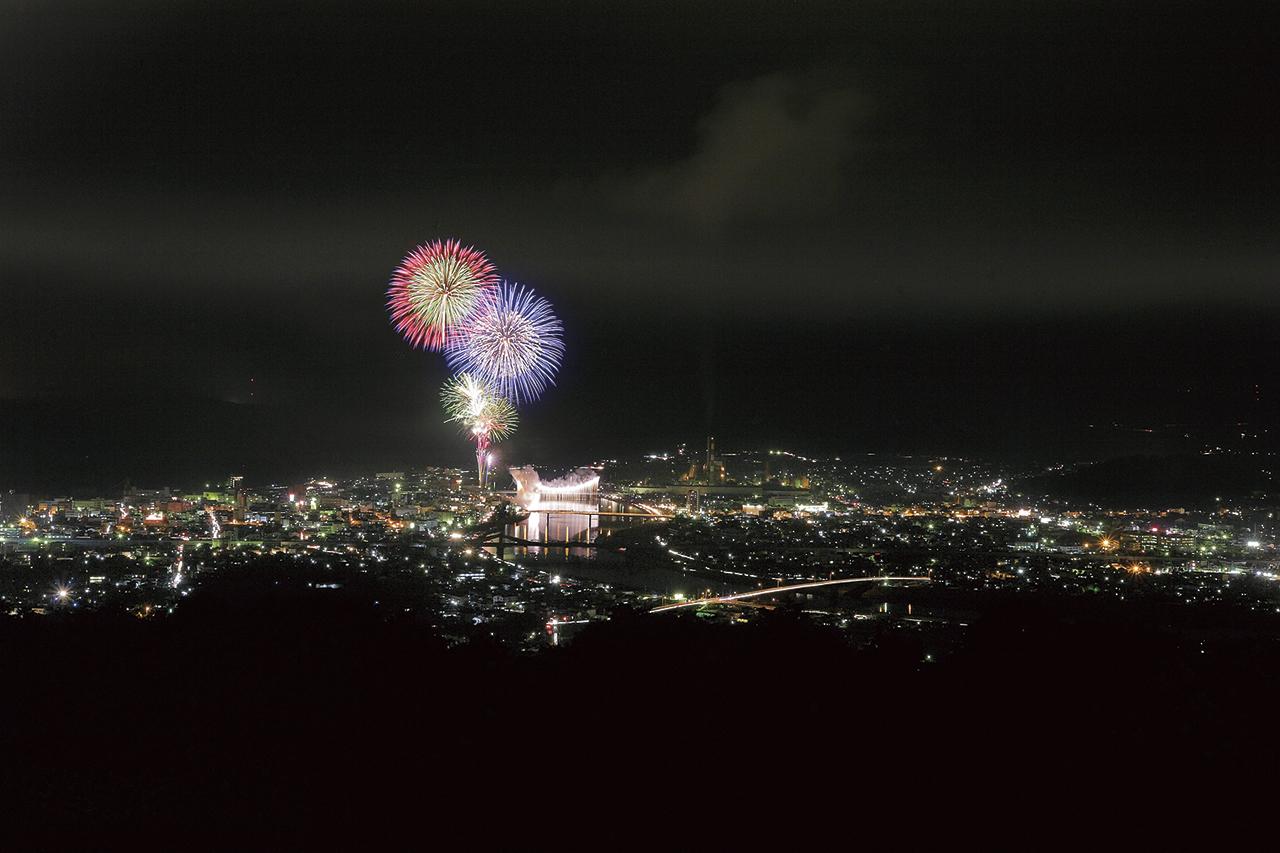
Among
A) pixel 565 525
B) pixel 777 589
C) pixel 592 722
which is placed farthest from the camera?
pixel 565 525

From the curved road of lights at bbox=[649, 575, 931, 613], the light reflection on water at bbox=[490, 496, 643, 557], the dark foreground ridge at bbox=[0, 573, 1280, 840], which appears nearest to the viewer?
the dark foreground ridge at bbox=[0, 573, 1280, 840]

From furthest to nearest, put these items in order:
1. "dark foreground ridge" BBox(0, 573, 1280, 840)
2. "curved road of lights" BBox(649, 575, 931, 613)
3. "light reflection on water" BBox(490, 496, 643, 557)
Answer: "light reflection on water" BBox(490, 496, 643, 557) → "curved road of lights" BBox(649, 575, 931, 613) → "dark foreground ridge" BBox(0, 573, 1280, 840)

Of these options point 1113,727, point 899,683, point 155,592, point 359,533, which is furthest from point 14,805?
point 359,533

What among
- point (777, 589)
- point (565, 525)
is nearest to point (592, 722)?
point (777, 589)

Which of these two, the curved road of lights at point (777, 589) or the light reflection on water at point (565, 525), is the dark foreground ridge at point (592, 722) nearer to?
the curved road of lights at point (777, 589)

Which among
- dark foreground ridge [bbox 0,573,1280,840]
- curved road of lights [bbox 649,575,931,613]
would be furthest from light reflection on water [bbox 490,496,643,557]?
dark foreground ridge [bbox 0,573,1280,840]

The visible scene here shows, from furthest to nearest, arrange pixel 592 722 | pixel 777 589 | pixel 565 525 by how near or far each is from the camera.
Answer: pixel 565 525 < pixel 777 589 < pixel 592 722

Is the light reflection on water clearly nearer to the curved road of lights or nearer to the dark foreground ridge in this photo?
the curved road of lights

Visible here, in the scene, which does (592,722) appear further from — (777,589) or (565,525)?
(565,525)

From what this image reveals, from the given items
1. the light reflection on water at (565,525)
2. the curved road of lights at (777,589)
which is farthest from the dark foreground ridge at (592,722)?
the light reflection on water at (565,525)
